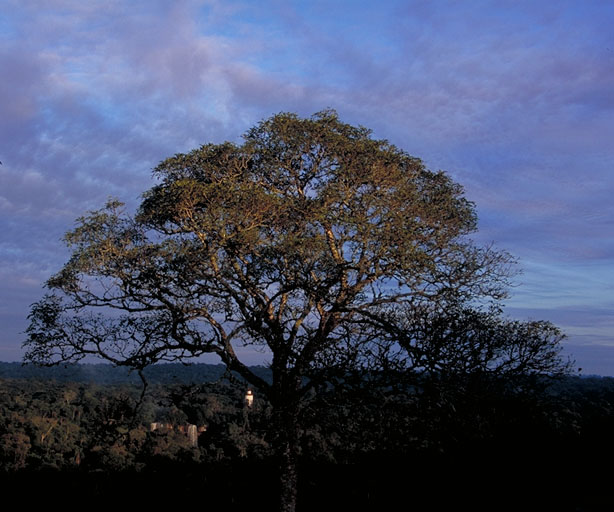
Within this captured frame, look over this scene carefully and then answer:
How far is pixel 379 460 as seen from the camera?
18844 mm

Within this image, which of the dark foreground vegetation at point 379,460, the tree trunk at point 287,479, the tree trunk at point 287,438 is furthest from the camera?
the tree trunk at point 287,479

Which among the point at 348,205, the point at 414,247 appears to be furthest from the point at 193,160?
the point at 414,247

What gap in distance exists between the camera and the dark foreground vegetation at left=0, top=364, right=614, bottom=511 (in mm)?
14367

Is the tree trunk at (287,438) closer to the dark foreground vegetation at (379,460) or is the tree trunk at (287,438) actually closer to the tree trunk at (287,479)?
the tree trunk at (287,479)

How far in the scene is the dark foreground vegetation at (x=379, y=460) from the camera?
47.1ft

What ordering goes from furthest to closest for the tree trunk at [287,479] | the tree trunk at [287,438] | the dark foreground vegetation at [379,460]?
the tree trunk at [287,479], the tree trunk at [287,438], the dark foreground vegetation at [379,460]

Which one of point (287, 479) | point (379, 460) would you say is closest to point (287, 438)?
point (287, 479)

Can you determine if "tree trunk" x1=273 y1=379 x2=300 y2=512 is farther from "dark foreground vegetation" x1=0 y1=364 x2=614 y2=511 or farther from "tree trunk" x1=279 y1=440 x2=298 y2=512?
"dark foreground vegetation" x1=0 y1=364 x2=614 y2=511

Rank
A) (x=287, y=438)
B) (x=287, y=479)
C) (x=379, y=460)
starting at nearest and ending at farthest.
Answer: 1. (x=287, y=438)
2. (x=287, y=479)
3. (x=379, y=460)

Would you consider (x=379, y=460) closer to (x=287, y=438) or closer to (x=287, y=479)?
(x=287, y=479)

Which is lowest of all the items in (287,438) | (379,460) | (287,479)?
(287,479)

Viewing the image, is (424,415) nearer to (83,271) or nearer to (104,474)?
(83,271)

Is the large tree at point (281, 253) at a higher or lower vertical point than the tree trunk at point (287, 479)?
higher

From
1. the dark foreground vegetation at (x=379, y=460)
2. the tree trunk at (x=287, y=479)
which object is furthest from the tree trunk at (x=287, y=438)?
the dark foreground vegetation at (x=379, y=460)
